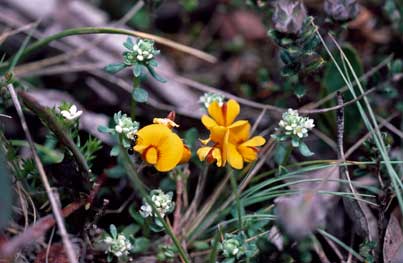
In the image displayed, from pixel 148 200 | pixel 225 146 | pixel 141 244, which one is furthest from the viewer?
pixel 141 244

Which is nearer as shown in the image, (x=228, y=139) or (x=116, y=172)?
(x=228, y=139)

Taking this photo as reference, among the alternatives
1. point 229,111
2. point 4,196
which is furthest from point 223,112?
point 4,196

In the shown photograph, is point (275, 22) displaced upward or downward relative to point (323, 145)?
upward

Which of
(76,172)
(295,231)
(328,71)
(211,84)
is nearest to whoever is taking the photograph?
(295,231)

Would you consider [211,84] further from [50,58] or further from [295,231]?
[295,231]

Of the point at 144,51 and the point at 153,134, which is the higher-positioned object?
the point at 144,51

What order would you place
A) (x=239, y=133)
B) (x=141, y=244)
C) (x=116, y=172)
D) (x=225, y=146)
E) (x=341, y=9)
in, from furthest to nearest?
(x=341, y=9) < (x=116, y=172) < (x=141, y=244) < (x=239, y=133) < (x=225, y=146)

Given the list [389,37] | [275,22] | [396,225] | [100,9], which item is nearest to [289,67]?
[275,22]

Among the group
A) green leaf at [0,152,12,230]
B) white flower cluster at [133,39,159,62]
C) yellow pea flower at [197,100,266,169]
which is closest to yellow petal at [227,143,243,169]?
yellow pea flower at [197,100,266,169]

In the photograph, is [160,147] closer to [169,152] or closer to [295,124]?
[169,152]
